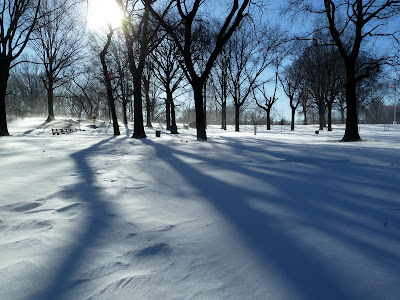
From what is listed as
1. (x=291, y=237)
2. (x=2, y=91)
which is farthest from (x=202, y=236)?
(x=2, y=91)

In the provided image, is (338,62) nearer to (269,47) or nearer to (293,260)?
(269,47)

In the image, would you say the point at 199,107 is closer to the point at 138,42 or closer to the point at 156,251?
the point at 138,42

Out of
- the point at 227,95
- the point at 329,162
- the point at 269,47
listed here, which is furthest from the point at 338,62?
the point at 329,162

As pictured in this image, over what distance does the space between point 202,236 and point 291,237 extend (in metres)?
0.66

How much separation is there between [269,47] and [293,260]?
24833mm

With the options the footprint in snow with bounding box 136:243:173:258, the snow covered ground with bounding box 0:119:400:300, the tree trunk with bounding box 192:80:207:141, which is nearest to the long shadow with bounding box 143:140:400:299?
the snow covered ground with bounding box 0:119:400:300

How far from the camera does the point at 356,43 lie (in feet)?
30.8

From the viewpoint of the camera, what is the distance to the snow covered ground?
1.21m

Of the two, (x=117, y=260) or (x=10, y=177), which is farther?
(x=10, y=177)

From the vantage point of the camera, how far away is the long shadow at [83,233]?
1215mm

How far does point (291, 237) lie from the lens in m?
1.69

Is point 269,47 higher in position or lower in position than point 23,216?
higher

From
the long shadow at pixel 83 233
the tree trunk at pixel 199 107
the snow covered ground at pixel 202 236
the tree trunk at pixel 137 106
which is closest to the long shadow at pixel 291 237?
the snow covered ground at pixel 202 236

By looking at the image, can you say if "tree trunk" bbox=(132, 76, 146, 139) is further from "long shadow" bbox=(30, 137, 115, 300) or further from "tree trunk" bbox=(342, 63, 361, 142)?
"tree trunk" bbox=(342, 63, 361, 142)
